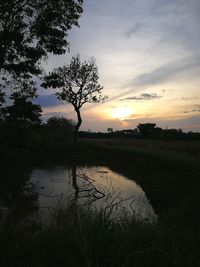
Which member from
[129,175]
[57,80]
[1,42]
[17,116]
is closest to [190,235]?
[1,42]

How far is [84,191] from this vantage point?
2197cm

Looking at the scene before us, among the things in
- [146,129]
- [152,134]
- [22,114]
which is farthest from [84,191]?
[146,129]

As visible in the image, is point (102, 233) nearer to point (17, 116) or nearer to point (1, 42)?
point (1, 42)

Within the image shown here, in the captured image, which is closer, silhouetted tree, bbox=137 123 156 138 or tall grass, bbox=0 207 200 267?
tall grass, bbox=0 207 200 267

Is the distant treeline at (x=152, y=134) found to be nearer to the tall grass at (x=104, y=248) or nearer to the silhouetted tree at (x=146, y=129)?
the silhouetted tree at (x=146, y=129)

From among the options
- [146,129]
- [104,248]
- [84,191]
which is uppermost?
[146,129]

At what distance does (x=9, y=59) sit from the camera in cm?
2509

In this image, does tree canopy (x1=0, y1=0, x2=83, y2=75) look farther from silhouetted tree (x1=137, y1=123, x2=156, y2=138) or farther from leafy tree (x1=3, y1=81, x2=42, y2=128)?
silhouetted tree (x1=137, y1=123, x2=156, y2=138)

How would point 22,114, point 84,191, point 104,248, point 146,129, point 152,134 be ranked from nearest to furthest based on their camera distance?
point 104,248
point 84,191
point 22,114
point 152,134
point 146,129

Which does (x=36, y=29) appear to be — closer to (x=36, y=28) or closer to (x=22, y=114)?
(x=36, y=28)

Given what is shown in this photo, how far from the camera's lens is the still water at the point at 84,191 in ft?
55.1

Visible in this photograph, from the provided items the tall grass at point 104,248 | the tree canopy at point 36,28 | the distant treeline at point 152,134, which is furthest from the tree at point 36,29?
the distant treeline at point 152,134

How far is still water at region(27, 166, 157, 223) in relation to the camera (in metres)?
16.8

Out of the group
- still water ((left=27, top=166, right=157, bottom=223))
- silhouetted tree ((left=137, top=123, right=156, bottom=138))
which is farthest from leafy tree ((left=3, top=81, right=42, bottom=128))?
silhouetted tree ((left=137, top=123, right=156, bottom=138))
